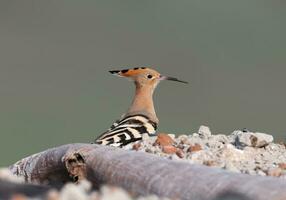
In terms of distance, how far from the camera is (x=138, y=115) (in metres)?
8.11

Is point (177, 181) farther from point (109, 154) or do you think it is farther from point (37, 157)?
point (37, 157)

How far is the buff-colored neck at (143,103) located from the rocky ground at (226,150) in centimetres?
139

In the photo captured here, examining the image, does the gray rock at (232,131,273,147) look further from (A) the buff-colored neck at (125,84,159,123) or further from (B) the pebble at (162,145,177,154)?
(A) the buff-colored neck at (125,84,159,123)

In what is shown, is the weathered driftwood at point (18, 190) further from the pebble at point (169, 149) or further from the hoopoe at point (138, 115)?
the hoopoe at point (138, 115)

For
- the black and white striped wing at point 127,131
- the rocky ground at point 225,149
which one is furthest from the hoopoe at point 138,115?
the rocky ground at point 225,149

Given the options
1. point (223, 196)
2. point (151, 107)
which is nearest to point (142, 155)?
point (223, 196)

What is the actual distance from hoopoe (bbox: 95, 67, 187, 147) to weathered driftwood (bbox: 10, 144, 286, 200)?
4.07 feet

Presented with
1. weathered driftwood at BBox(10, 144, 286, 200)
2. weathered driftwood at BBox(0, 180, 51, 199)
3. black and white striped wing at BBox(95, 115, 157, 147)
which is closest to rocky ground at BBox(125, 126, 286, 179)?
black and white striped wing at BBox(95, 115, 157, 147)

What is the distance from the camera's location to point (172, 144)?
6.52m

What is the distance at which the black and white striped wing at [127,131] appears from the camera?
6.80m

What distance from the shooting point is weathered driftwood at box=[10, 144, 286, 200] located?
378cm

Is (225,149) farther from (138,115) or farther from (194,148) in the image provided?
(138,115)

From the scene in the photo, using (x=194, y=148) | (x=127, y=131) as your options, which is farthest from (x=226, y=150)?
(x=127, y=131)

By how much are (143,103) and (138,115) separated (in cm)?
61
